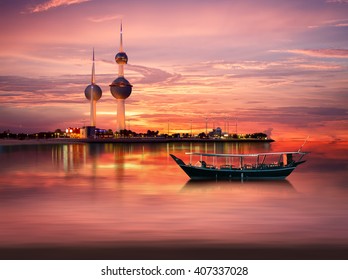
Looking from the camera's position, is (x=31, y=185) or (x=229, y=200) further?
(x=31, y=185)

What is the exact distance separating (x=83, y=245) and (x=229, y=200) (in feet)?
72.7

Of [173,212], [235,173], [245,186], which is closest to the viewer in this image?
[173,212]

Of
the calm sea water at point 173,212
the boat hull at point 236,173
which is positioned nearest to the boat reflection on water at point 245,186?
the calm sea water at point 173,212

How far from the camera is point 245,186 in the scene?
56594 millimetres

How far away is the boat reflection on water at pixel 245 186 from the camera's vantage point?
A: 2141 inches

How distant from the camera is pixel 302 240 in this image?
28719 mm

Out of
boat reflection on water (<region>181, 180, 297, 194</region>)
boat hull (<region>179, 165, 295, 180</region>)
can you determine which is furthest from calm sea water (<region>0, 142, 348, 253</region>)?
boat hull (<region>179, 165, 295, 180</region>)

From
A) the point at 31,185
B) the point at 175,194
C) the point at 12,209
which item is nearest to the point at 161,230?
the point at 12,209

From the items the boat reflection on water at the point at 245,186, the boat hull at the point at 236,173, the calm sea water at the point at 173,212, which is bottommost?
the calm sea water at the point at 173,212

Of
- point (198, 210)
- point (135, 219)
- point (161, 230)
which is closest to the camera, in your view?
point (161, 230)

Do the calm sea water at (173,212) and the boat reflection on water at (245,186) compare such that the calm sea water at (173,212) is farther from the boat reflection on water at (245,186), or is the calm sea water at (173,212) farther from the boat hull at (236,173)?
the boat hull at (236,173)

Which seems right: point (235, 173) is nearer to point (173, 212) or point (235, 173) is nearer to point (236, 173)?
point (236, 173)

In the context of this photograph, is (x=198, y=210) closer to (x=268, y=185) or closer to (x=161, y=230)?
(x=161, y=230)

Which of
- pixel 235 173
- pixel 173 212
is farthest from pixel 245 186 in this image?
pixel 173 212
